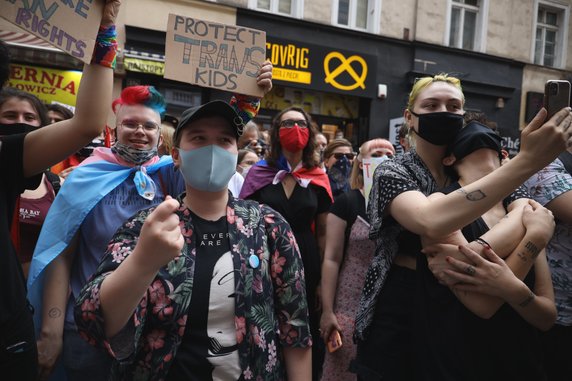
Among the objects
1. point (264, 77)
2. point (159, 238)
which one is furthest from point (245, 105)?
point (159, 238)

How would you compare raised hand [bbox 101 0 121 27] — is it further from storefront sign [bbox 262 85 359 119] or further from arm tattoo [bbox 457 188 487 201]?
storefront sign [bbox 262 85 359 119]

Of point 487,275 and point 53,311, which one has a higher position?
point 487,275

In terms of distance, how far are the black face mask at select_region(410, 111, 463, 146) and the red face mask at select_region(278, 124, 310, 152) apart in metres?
1.61

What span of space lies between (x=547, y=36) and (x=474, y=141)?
1474 centimetres

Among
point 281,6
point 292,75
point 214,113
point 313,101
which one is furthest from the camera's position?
point 313,101

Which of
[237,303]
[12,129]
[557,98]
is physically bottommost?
[237,303]

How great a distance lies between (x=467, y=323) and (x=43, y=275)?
1894mm

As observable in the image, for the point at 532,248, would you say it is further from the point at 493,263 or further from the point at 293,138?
the point at 293,138

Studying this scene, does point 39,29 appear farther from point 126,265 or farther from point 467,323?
point 467,323

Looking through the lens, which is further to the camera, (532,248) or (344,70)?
(344,70)

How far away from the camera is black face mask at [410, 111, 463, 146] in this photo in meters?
1.93

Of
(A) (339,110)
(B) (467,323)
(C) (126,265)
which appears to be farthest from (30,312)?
(A) (339,110)

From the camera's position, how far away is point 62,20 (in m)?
1.44

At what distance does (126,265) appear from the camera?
1.26 meters
